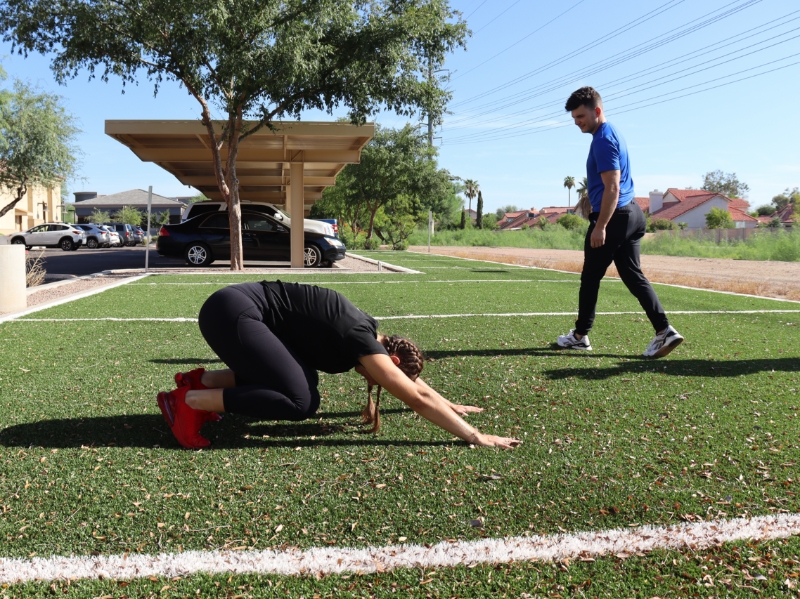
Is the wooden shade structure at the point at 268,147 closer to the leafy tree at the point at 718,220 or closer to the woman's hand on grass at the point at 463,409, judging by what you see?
the woman's hand on grass at the point at 463,409

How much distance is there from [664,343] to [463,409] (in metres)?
2.44

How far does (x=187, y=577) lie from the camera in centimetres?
232

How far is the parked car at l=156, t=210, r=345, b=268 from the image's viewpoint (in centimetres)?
1958

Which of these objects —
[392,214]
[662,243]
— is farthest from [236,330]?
[392,214]

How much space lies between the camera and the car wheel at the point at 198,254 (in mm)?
19625

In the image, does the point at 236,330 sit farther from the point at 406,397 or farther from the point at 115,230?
the point at 115,230

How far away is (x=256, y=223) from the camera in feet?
66.4

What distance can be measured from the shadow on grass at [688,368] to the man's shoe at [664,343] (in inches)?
2.6

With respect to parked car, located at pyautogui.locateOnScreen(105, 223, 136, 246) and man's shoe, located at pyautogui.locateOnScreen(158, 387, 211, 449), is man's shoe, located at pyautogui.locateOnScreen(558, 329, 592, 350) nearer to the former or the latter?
man's shoe, located at pyautogui.locateOnScreen(158, 387, 211, 449)

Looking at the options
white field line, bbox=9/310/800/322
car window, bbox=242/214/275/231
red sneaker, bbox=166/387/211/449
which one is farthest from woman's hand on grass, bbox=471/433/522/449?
car window, bbox=242/214/275/231

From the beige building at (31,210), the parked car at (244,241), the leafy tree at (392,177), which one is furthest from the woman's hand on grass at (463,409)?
the beige building at (31,210)

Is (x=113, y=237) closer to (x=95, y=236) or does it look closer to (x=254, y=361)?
(x=95, y=236)

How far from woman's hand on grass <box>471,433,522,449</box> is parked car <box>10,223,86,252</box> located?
1731 inches

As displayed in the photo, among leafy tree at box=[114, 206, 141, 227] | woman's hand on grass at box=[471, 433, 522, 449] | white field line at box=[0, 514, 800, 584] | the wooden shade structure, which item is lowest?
white field line at box=[0, 514, 800, 584]
